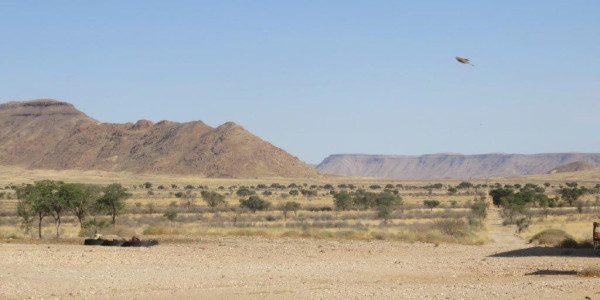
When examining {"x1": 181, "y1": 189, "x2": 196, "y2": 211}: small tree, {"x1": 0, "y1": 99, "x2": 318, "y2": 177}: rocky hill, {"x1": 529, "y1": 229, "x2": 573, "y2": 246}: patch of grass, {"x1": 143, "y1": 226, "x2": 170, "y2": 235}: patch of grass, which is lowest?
{"x1": 143, "y1": 226, "x2": 170, "y2": 235}: patch of grass

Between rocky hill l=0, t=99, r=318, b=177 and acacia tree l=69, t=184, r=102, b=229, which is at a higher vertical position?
rocky hill l=0, t=99, r=318, b=177

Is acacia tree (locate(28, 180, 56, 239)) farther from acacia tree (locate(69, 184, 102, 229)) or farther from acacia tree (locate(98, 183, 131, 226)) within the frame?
acacia tree (locate(98, 183, 131, 226))

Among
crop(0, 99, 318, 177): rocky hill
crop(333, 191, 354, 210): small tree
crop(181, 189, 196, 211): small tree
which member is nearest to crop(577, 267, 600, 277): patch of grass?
crop(333, 191, 354, 210): small tree

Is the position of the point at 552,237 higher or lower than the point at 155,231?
higher

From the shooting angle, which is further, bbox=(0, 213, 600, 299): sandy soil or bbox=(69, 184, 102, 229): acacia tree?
bbox=(69, 184, 102, 229): acacia tree

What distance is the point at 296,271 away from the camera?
859 inches

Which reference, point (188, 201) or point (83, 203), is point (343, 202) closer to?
point (188, 201)

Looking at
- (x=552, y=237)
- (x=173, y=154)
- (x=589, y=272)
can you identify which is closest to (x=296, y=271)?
(x=589, y=272)

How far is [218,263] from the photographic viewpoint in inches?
964

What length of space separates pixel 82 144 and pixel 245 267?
598ft

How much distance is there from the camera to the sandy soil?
1727cm

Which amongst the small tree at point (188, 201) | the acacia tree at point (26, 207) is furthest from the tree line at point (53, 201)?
the small tree at point (188, 201)

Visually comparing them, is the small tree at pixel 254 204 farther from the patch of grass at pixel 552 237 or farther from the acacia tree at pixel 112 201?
the patch of grass at pixel 552 237

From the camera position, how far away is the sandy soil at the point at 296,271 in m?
17.3
